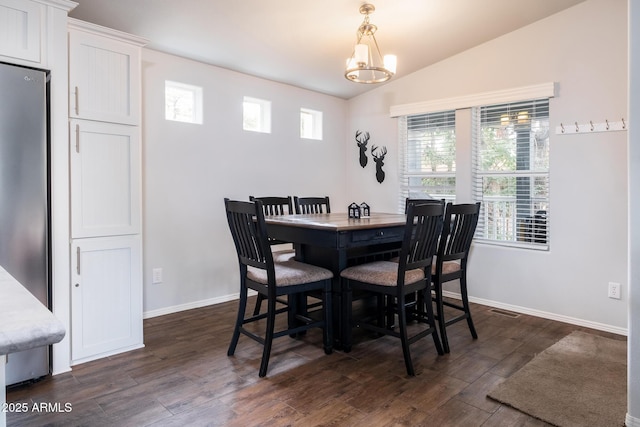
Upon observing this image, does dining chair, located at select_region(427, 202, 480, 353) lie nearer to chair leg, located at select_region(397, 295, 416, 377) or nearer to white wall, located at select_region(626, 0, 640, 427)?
chair leg, located at select_region(397, 295, 416, 377)

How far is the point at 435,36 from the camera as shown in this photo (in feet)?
11.7

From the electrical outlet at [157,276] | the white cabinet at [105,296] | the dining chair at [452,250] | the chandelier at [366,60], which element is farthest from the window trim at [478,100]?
the white cabinet at [105,296]

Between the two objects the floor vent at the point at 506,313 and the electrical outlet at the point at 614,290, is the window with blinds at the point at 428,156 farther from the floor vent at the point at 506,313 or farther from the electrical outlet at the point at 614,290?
the electrical outlet at the point at 614,290

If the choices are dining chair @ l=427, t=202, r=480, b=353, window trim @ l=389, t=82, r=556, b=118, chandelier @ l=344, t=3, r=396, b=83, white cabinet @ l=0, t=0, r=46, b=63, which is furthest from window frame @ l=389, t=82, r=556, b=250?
white cabinet @ l=0, t=0, r=46, b=63

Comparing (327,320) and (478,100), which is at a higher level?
(478,100)

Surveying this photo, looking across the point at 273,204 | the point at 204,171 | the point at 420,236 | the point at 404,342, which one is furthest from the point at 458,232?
the point at 204,171

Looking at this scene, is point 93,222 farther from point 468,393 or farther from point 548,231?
point 548,231

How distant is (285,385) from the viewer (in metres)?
2.25

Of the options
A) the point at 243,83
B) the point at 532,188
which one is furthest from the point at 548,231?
the point at 243,83

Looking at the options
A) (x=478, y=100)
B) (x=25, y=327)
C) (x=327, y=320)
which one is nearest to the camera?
(x=25, y=327)

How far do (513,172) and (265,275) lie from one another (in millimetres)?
2567

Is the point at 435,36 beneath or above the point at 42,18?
above

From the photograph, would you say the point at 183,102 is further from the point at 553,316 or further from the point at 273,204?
the point at 553,316

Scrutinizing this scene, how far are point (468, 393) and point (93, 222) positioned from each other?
2410 mm
